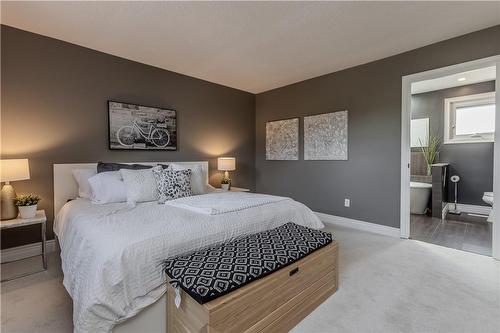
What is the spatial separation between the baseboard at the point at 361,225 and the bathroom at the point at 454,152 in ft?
2.02

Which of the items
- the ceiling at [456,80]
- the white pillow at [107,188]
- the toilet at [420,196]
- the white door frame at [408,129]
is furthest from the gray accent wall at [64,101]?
the toilet at [420,196]

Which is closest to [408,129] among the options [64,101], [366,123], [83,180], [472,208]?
[366,123]

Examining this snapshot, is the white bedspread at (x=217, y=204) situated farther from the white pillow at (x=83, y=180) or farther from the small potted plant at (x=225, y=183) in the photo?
the small potted plant at (x=225, y=183)

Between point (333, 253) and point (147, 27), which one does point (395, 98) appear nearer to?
point (333, 253)

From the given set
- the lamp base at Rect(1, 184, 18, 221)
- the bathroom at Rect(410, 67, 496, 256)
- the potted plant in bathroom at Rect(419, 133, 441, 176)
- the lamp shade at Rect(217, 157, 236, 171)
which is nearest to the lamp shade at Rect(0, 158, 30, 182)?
the lamp base at Rect(1, 184, 18, 221)

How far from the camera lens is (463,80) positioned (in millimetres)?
4203

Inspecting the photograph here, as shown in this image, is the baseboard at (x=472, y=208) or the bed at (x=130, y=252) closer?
the bed at (x=130, y=252)

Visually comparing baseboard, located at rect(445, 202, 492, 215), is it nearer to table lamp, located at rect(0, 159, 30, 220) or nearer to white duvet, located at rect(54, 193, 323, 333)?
white duvet, located at rect(54, 193, 323, 333)

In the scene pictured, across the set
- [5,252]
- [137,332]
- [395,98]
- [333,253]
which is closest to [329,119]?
[395,98]

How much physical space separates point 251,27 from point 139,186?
6.62ft

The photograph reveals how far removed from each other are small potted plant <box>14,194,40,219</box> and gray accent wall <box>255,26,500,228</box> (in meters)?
3.60

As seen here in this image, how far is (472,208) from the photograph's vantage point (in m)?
4.35

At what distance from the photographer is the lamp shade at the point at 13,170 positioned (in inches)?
86.2

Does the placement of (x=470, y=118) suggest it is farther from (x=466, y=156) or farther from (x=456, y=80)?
(x=456, y=80)
